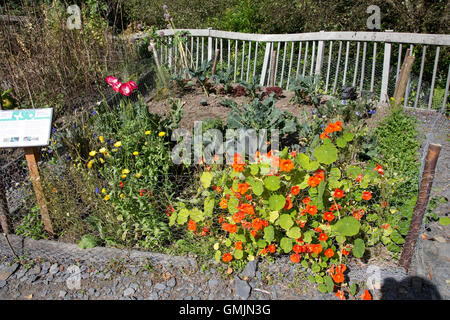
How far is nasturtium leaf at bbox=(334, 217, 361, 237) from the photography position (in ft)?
7.10

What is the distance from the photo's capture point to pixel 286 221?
7.54 feet

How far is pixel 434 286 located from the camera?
7.48 ft

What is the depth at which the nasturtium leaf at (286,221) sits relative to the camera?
228cm

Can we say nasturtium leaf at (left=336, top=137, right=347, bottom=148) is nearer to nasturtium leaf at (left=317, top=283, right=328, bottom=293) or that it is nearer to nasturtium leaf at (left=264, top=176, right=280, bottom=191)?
nasturtium leaf at (left=264, top=176, right=280, bottom=191)

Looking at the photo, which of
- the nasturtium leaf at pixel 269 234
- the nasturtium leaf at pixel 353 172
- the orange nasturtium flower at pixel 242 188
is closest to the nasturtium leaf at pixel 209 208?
the orange nasturtium flower at pixel 242 188

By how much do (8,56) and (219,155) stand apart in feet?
11.4

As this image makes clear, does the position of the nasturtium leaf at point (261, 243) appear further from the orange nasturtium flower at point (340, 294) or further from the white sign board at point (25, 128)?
the white sign board at point (25, 128)

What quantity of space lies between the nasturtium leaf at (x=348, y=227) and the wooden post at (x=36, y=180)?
2.21 m

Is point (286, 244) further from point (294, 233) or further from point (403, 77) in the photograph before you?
point (403, 77)

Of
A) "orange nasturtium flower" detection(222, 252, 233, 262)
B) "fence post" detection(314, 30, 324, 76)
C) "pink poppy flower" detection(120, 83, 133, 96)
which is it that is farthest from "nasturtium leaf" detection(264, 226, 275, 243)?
"fence post" detection(314, 30, 324, 76)

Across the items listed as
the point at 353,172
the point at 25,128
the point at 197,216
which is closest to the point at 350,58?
the point at 353,172

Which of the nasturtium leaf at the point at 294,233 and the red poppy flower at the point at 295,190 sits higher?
the red poppy flower at the point at 295,190

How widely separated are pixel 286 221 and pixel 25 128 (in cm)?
197

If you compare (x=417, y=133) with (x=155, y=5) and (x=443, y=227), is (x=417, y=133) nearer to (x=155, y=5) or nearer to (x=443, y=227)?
(x=443, y=227)
